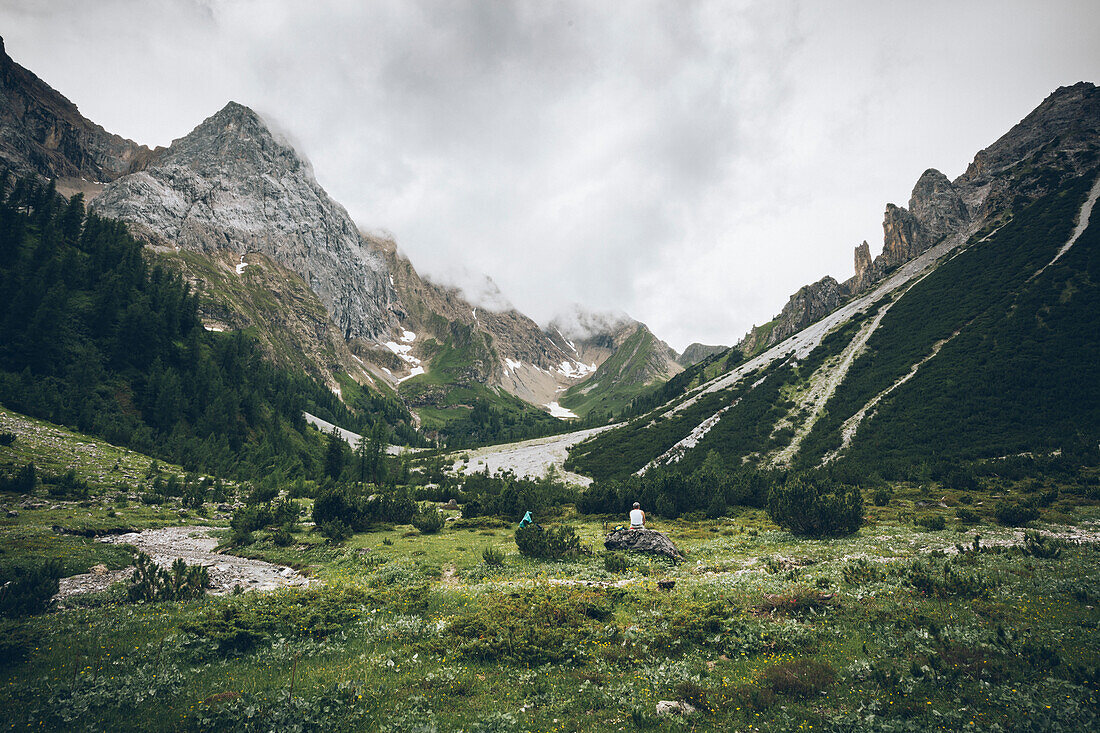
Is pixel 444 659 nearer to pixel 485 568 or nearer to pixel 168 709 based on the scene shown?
pixel 168 709

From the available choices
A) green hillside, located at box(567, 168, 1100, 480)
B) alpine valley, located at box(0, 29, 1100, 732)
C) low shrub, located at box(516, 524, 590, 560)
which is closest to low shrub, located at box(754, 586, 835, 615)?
alpine valley, located at box(0, 29, 1100, 732)

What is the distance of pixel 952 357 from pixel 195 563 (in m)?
111

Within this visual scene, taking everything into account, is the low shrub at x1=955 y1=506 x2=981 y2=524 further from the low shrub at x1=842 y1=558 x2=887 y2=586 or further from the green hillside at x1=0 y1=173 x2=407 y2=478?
the green hillside at x1=0 y1=173 x2=407 y2=478

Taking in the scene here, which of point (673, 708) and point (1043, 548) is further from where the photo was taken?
point (1043, 548)

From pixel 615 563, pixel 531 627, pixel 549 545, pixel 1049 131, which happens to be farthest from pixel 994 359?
pixel 1049 131

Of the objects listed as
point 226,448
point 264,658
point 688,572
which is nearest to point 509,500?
point 688,572

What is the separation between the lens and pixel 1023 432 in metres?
56.9

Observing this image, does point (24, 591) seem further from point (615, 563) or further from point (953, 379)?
point (953, 379)

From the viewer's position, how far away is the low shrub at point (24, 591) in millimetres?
13844

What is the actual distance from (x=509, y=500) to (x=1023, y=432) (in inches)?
2738

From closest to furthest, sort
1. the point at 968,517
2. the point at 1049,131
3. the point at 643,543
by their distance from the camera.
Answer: the point at 643,543
the point at 968,517
the point at 1049,131

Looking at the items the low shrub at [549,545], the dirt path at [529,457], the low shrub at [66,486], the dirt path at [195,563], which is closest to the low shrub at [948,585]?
the low shrub at [549,545]

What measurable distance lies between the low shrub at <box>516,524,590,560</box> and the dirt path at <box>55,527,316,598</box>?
42.5 ft

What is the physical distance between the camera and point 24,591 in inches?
565
